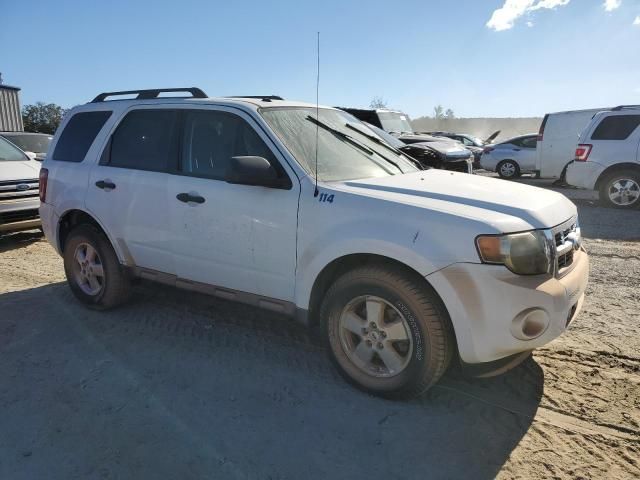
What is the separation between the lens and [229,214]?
3.68 meters

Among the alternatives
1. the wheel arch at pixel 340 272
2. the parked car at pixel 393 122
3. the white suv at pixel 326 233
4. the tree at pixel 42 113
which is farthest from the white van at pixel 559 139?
the tree at pixel 42 113

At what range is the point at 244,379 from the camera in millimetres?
3490

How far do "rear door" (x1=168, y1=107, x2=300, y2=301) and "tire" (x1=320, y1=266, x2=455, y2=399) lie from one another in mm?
428

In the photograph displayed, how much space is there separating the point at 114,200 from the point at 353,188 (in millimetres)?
2251

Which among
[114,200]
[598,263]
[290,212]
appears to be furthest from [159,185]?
[598,263]

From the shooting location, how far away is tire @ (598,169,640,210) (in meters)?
9.91

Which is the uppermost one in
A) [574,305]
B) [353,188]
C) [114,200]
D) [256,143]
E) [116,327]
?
[256,143]

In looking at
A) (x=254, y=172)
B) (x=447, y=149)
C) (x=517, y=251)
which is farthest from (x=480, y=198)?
(x=447, y=149)

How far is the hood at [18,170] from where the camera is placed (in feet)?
24.9

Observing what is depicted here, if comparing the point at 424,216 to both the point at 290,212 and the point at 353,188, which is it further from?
the point at 290,212

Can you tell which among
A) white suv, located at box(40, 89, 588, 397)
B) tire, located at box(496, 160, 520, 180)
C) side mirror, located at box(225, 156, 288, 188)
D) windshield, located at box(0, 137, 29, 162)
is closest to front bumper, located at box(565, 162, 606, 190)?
tire, located at box(496, 160, 520, 180)

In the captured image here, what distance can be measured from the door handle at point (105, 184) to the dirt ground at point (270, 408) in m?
1.17

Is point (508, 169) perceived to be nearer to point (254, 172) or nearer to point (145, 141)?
point (145, 141)

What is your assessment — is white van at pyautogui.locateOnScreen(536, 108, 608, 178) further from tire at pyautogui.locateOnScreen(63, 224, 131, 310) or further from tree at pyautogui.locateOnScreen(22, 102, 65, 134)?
tree at pyautogui.locateOnScreen(22, 102, 65, 134)
